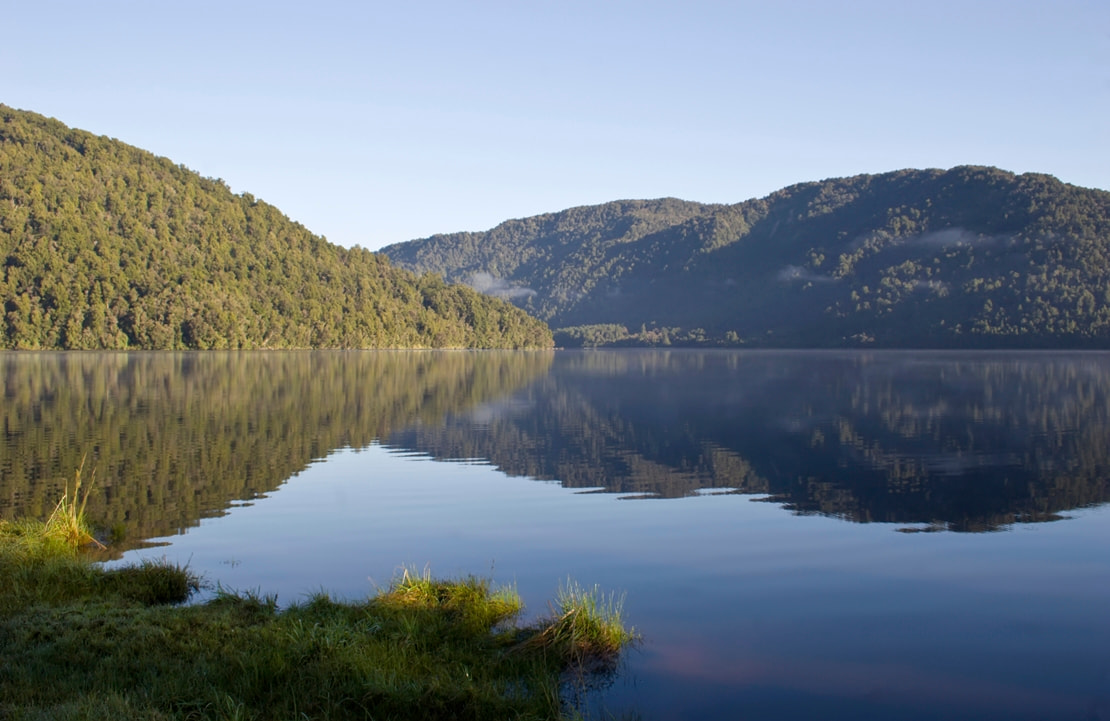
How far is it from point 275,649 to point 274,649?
0.01 m

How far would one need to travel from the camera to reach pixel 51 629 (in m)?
9.61

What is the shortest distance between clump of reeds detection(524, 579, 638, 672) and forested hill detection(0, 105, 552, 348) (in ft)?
503

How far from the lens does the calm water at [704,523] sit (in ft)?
33.8

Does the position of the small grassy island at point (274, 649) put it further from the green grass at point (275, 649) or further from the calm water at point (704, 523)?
the calm water at point (704, 523)

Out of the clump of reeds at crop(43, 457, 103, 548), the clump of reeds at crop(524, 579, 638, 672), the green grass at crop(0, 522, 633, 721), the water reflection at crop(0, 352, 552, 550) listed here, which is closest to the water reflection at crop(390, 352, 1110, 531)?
the water reflection at crop(0, 352, 552, 550)

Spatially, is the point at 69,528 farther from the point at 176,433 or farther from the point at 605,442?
the point at 605,442

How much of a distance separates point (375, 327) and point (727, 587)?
190728mm

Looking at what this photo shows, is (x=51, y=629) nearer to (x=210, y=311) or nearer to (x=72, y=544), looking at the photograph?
(x=72, y=544)

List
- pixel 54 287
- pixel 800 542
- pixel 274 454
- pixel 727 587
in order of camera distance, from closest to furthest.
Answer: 1. pixel 727 587
2. pixel 800 542
3. pixel 274 454
4. pixel 54 287

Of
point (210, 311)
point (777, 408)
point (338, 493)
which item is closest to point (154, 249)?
point (210, 311)

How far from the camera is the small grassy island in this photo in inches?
308

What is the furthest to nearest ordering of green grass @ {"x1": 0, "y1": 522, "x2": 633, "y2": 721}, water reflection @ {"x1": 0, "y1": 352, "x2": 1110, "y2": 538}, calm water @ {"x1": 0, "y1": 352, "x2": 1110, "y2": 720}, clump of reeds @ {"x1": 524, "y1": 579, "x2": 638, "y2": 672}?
1. water reflection @ {"x1": 0, "y1": 352, "x2": 1110, "y2": 538}
2. calm water @ {"x1": 0, "y1": 352, "x2": 1110, "y2": 720}
3. clump of reeds @ {"x1": 524, "y1": 579, "x2": 638, "y2": 672}
4. green grass @ {"x1": 0, "y1": 522, "x2": 633, "y2": 721}

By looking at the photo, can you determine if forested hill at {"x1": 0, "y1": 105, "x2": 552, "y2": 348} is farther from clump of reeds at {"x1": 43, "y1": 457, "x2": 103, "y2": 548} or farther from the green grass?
the green grass

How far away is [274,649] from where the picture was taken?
29.7 feet
